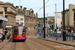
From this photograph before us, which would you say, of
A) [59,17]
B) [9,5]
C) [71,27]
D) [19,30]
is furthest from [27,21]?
[19,30]

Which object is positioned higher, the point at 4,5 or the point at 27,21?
the point at 4,5

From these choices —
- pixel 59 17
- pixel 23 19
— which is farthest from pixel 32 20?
pixel 59 17

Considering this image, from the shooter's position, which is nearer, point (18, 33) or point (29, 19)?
point (18, 33)

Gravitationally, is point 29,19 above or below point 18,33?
above

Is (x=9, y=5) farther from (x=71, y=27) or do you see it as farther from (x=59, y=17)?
(x=59, y=17)

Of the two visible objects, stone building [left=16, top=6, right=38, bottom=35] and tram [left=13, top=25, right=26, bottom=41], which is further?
stone building [left=16, top=6, right=38, bottom=35]

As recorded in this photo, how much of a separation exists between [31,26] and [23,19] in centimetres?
940

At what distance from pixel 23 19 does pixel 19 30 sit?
54843 millimetres

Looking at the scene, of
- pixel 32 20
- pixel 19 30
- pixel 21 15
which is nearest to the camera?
pixel 19 30

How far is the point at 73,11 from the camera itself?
58.1 metres

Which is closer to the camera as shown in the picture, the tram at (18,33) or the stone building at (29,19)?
the tram at (18,33)

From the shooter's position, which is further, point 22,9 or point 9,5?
point 22,9

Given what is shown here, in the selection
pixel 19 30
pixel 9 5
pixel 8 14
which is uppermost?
pixel 9 5

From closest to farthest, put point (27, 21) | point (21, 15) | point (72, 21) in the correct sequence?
point (72, 21) < point (21, 15) < point (27, 21)
